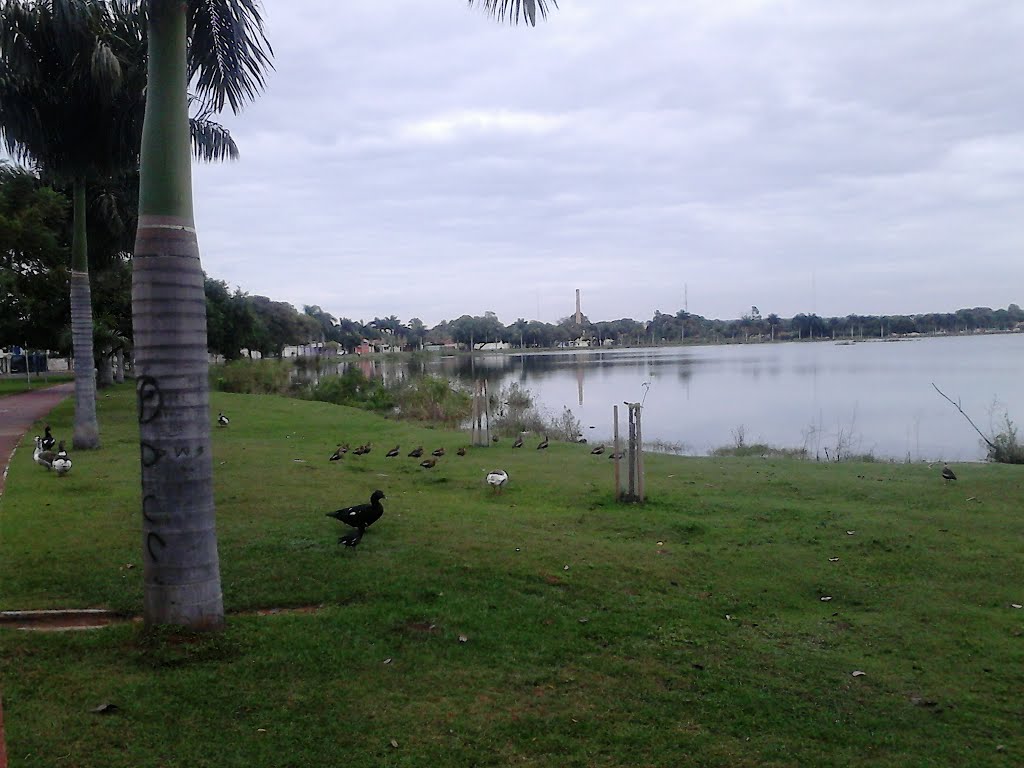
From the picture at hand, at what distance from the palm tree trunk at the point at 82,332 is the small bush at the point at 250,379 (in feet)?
93.9

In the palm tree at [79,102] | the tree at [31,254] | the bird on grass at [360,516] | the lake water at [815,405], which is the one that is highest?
the palm tree at [79,102]

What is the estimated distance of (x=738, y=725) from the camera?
5.04 metres

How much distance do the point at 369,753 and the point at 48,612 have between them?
11.1ft

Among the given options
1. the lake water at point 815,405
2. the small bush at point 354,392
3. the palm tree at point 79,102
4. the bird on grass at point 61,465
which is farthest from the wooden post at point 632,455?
the small bush at point 354,392

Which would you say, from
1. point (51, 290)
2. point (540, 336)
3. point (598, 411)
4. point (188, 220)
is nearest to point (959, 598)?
point (188, 220)

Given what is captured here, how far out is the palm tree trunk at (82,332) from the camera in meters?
Result: 16.0

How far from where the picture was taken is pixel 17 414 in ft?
83.9

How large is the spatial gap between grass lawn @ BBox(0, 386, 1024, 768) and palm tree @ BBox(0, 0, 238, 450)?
6.07m

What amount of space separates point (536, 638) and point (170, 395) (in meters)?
3.26

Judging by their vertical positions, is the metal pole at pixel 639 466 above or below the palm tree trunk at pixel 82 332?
below

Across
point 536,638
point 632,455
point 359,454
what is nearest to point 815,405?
point 359,454

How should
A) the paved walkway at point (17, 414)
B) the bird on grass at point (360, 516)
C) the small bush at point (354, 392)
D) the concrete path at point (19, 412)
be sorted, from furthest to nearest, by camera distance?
1. the small bush at point (354, 392)
2. the concrete path at point (19, 412)
3. the paved walkway at point (17, 414)
4. the bird on grass at point (360, 516)

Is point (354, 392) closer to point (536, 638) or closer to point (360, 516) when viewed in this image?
point (360, 516)

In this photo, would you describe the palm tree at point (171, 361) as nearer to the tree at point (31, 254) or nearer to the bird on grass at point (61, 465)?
the bird on grass at point (61, 465)
